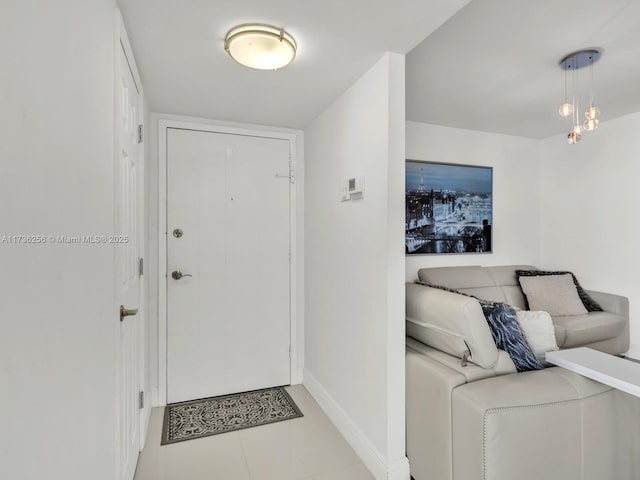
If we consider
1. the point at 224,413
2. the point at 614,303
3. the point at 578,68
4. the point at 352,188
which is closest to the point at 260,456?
the point at 224,413

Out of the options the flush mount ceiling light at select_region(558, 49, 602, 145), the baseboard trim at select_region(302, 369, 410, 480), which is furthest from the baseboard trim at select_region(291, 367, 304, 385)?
the flush mount ceiling light at select_region(558, 49, 602, 145)

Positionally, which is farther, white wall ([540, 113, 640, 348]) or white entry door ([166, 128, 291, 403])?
white wall ([540, 113, 640, 348])

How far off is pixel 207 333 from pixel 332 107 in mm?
2022

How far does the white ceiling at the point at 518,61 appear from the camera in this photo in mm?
1667

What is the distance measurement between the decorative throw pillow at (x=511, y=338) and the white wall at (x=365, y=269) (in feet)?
1.49

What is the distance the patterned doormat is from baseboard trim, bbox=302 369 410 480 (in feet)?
0.70

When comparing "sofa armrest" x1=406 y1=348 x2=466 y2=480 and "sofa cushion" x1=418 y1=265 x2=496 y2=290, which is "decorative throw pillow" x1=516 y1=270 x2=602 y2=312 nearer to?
"sofa cushion" x1=418 y1=265 x2=496 y2=290

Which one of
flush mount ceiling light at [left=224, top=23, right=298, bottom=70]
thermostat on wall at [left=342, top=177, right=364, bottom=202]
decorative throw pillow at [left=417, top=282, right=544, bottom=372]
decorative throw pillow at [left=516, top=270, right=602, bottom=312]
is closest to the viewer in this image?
flush mount ceiling light at [left=224, top=23, right=298, bottom=70]

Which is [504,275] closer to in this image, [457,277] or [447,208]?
[457,277]

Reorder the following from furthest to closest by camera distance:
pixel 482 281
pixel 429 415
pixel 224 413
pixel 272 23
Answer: pixel 482 281, pixel 224 413, pixel 429 415, pixel 272 23

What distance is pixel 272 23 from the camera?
152 cm

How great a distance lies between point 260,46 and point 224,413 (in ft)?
7.98

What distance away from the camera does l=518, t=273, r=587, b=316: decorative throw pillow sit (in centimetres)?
313

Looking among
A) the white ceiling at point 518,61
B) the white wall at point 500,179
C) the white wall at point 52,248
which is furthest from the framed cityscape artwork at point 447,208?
the white wall at point 52,248
